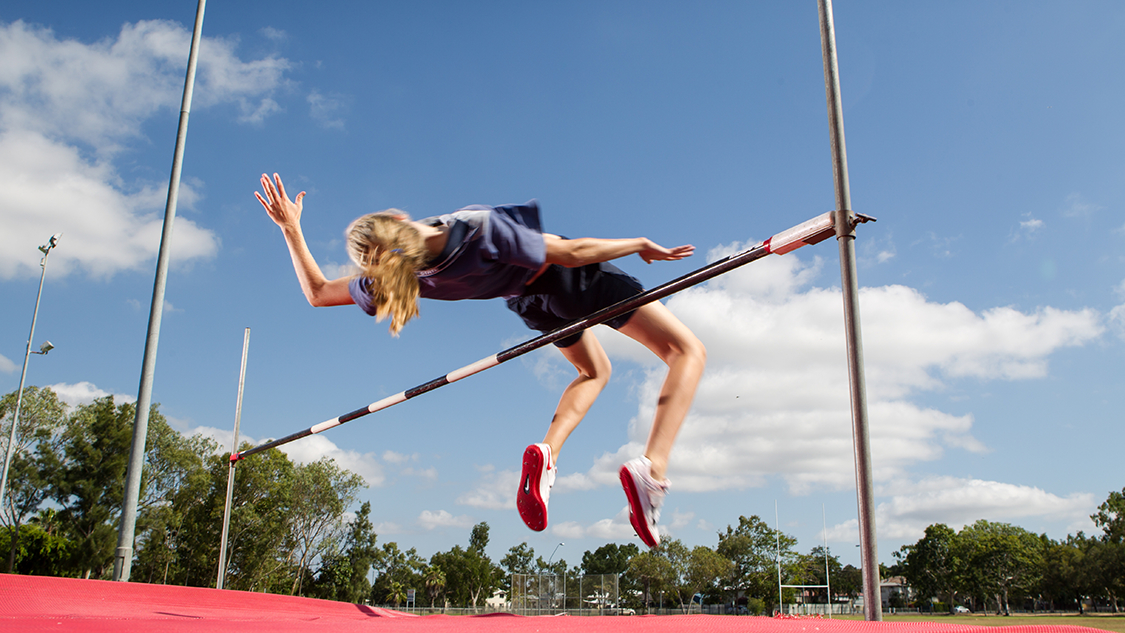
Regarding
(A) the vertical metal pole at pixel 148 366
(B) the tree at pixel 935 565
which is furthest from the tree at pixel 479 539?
(A) the vertical metal pole at pixel 148 366

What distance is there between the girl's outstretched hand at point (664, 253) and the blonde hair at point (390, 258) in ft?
2.98

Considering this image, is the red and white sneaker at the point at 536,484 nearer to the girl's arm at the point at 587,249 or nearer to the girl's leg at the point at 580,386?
the girl's leg at the point at 580,386

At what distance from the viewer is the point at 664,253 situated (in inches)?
111

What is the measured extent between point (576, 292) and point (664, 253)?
15.6 inches

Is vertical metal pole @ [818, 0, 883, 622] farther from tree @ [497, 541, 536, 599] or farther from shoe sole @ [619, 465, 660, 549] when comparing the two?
tree @ [497, 541, 536, 599]

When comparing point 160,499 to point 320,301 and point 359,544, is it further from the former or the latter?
point 320,301

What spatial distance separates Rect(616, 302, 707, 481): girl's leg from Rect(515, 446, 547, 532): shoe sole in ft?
1.38

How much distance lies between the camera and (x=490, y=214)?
276 cm

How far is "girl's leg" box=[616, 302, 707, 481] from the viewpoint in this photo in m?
2.56

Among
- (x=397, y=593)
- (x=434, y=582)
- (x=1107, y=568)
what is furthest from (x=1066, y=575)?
(x=397, y=593)

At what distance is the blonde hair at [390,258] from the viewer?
2.74 m

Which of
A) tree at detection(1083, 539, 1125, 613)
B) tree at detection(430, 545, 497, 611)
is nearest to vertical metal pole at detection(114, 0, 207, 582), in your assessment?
tree at detection(430, 545, 497, 611)

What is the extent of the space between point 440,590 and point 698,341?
4974 centimetres

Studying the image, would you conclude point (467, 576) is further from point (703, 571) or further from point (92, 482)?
point (92, 482)
